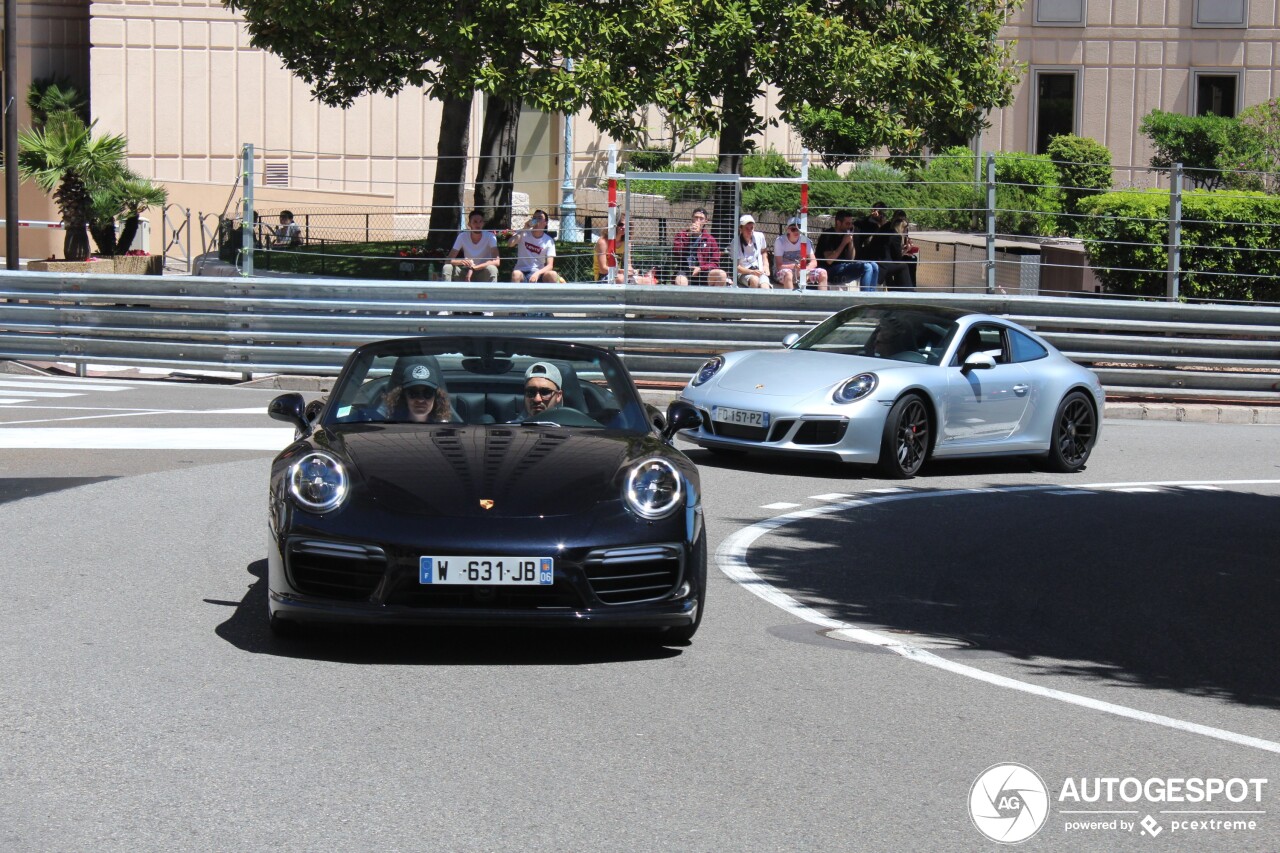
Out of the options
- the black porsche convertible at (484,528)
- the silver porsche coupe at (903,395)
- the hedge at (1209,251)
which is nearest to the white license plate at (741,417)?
the silver porsche coupe at (903,395)

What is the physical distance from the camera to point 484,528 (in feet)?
20.8

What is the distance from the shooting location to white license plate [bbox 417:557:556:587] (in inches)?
247

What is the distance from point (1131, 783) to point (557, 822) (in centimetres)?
180

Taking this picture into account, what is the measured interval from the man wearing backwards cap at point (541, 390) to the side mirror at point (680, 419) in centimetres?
53

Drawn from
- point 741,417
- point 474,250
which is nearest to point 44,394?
point 474,250

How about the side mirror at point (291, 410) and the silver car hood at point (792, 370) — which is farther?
the silver car hood at point (792, 370)

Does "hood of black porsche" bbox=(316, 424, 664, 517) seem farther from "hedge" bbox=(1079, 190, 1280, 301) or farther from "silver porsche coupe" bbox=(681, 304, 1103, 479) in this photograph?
"hedge" bbox=(1079, 190, 1280, 301)

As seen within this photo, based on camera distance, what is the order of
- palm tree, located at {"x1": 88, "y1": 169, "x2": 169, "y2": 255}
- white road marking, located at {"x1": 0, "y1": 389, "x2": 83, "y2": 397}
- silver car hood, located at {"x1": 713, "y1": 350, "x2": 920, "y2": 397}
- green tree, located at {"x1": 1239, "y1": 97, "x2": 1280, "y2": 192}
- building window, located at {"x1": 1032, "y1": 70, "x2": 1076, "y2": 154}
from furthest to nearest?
building window, located at {"x1": 1032, "y1": 70, "x2": 1076, "y2": 154}, green tree, located at {"x1": 1239, "y1": 97, "x2": 1280, "y2": 192}, palm tree, located at {"x1": 88, "y1": 169, "x2": 169, "y2": 255}, white road marking, located at {"x1": 0, "y1": 389, "x2": 83, "y2": 397}, silver car hood, located at {"x1": 713, "y1": 350, "x2": 920, "y2": 397}

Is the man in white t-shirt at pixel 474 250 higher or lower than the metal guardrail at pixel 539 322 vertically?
higher

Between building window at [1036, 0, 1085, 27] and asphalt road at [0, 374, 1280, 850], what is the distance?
36.3m

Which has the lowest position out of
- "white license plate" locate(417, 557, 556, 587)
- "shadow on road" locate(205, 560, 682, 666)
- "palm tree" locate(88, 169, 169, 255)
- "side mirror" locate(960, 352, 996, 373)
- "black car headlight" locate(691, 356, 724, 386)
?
"shadow on road" locate(205, 560, 682, 666)

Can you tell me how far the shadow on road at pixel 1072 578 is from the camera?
725cm

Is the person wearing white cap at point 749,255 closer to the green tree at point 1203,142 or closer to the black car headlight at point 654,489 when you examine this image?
the black car headlight at point 654,489

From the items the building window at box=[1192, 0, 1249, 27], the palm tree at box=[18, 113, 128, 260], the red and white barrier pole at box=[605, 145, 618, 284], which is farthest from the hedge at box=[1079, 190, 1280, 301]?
the building window at box=[1192, 0, 1249, 27]
